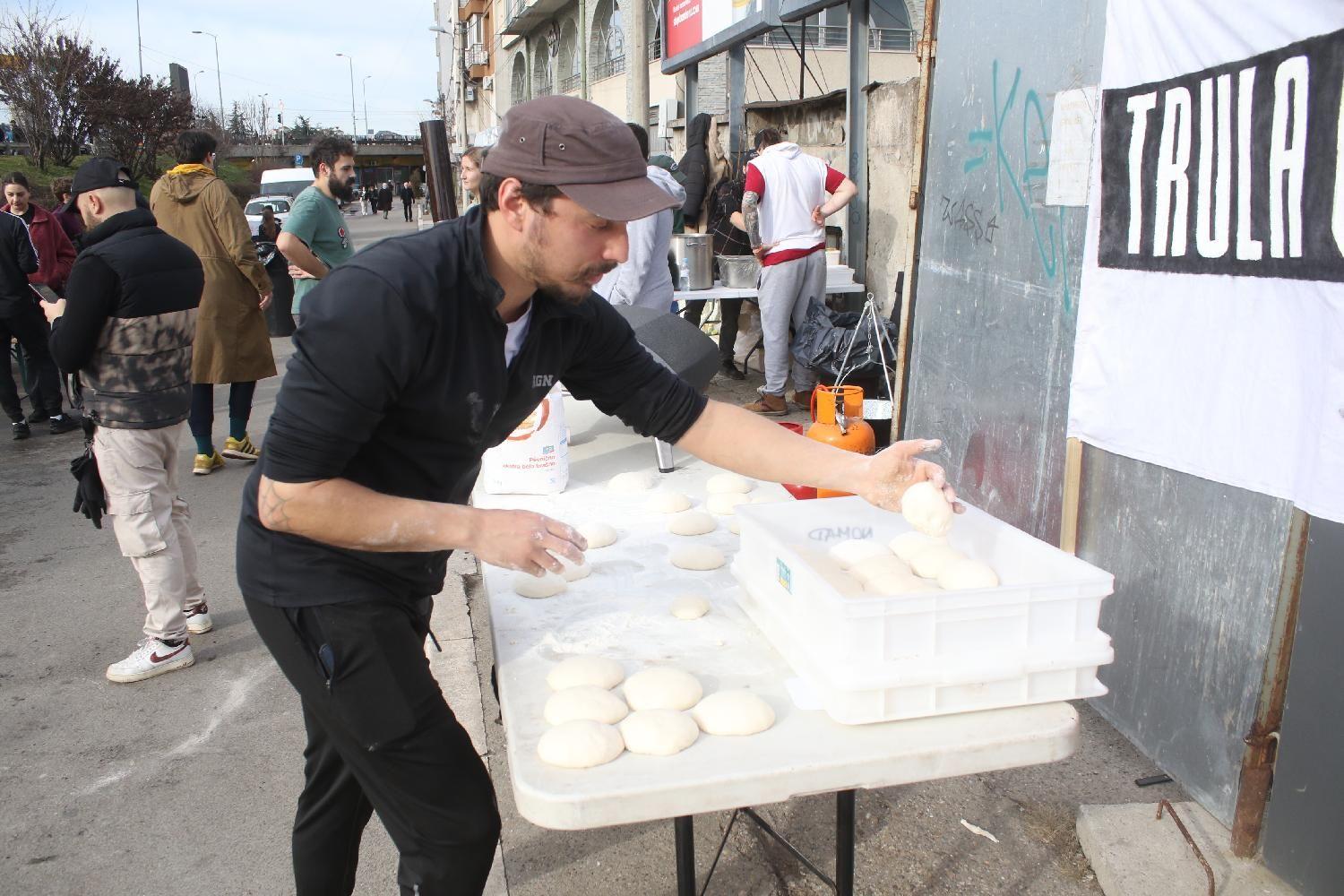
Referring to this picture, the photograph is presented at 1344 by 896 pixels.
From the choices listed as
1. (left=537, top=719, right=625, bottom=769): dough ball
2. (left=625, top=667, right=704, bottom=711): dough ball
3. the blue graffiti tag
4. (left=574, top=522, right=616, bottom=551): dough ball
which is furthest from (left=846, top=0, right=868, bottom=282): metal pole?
(left=537, top=719, right=625, bottom=769): dough ball

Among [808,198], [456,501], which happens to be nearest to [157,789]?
[456,501]

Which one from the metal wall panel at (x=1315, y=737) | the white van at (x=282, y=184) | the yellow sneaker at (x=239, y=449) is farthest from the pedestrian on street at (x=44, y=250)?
the white van at (x=282, y=184)

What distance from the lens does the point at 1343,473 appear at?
208cm

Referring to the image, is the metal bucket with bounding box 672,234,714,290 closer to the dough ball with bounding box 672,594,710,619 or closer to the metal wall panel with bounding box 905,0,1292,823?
the metal wall panel with bounding box 905,0,1292,823

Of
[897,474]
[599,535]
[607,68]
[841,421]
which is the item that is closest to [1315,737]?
[897,474]

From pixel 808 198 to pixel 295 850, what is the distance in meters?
5.73

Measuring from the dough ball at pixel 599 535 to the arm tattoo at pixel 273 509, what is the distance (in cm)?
93

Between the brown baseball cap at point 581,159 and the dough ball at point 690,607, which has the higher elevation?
the brown baseball cap at point 581,159

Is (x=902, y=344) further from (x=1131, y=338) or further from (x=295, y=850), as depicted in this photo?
(x=295, y=850)

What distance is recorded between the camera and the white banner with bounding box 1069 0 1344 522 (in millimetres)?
2104

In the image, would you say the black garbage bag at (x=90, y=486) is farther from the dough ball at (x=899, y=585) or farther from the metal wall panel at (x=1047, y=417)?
the metal wall panel at (x=1047, y=417)

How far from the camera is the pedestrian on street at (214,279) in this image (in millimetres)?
5773

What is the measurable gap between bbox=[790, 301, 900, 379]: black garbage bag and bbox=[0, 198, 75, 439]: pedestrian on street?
18.8 feet

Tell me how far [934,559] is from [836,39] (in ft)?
66.2
